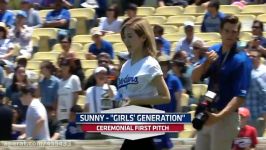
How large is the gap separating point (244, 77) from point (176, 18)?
8691 mm

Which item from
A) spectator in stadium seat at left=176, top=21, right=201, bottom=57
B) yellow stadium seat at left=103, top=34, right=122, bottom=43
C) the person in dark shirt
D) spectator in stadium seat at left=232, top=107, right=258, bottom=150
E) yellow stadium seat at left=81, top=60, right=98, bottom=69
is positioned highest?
yellow stadium seat at left=103, top=34, right=122, bottom=43

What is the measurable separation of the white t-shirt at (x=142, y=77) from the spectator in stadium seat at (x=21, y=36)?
28.4 ft

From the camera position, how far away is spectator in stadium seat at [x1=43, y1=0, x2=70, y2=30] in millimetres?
15914

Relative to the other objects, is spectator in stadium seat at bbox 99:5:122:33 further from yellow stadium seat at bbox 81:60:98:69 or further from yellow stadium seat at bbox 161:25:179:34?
yellow stadium seat at bbox 81:60:98:69

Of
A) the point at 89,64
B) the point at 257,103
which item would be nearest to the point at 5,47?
the point at 89,64

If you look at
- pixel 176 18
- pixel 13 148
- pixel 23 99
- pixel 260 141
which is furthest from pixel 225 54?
pixel 176 18

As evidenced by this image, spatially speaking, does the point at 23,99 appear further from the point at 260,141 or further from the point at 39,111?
the point at 260,141

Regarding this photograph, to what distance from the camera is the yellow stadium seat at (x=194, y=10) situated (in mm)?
15786

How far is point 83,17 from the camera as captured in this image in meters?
16.3

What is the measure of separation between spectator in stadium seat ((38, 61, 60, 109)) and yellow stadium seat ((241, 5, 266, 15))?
3.74 m

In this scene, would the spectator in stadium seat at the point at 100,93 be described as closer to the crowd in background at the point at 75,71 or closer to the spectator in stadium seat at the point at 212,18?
the crowd in background at the point at 75,71

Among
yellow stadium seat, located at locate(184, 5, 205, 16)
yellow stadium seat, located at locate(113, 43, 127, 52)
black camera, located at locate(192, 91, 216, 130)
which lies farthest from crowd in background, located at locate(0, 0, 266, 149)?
A: black camera, located at locate(192, 91, 216, 130)

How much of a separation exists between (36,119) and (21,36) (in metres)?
4.13

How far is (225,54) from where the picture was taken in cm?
709
